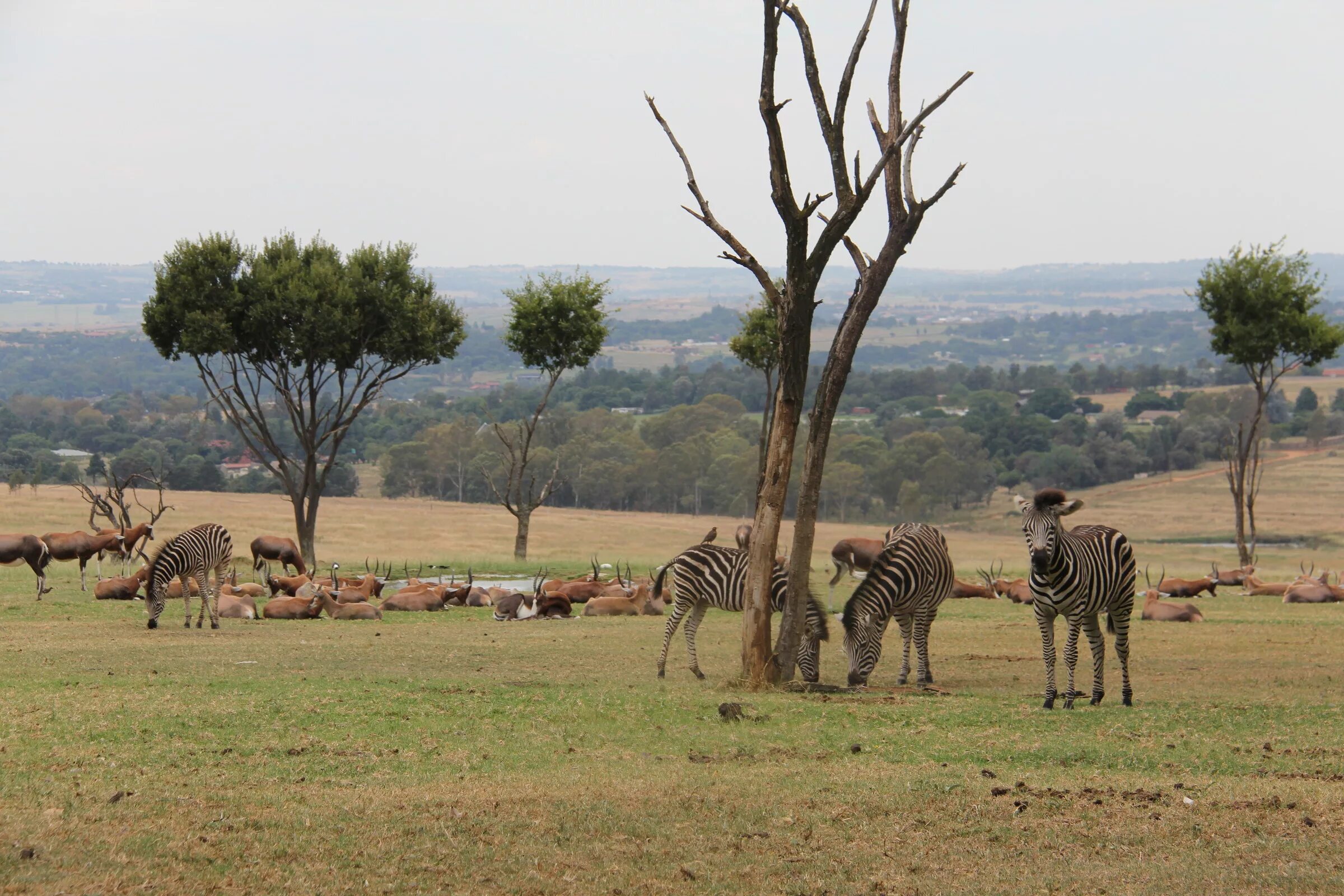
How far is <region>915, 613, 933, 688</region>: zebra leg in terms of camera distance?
15.6m

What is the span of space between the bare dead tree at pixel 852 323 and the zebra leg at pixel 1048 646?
8.20ft

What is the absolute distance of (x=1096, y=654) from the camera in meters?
14.1

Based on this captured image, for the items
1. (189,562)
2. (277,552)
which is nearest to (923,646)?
(189,562)

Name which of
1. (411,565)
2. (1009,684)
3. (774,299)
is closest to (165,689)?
(774,299)

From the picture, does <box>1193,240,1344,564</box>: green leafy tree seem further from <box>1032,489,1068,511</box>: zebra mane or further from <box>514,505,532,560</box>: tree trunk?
<box>1032,489,1068,511</box>: zebra mane

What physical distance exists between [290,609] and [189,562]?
3.24 meters

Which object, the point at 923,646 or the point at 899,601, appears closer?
the point at 899,601

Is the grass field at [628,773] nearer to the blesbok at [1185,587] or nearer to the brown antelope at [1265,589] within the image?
the blesbok at [1185,587]

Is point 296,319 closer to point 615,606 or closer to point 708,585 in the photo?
point 615,606

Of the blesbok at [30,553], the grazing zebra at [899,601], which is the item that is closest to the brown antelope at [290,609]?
the blesbok at [30,553]

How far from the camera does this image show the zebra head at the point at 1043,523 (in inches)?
513

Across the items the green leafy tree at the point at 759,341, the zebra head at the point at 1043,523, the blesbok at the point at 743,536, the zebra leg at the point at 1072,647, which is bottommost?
the zebra leg at the point at 1072,647

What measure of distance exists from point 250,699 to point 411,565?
25.3 m

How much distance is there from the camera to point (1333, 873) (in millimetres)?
7465
